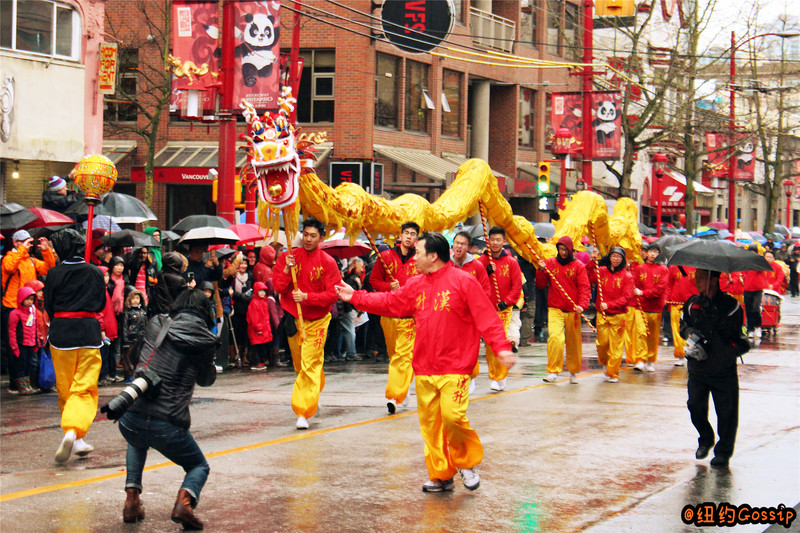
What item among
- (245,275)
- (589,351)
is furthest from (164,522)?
(589,351)

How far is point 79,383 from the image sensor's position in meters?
8.18

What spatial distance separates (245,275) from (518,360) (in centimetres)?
451

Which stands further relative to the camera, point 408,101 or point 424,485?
point 408,101

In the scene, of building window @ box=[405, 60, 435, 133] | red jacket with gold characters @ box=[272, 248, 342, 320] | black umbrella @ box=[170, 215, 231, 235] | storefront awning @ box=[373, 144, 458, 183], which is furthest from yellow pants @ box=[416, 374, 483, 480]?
building window @ box=[405, 60, 435, 133]

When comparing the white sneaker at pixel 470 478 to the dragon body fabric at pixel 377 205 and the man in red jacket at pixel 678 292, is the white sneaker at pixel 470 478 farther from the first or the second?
the man in red jacket at pixel 678 292

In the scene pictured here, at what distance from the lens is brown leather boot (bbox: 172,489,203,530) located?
5.84 m

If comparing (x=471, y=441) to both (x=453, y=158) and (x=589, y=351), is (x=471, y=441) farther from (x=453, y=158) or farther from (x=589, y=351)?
(x=453, y=158)

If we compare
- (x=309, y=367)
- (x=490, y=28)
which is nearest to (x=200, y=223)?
(x=309, y=367)

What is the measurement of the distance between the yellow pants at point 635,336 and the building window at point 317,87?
16.4 meters

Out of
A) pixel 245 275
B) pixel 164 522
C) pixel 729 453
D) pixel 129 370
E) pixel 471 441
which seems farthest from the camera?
pixel 245 275

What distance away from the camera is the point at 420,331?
7199 mm

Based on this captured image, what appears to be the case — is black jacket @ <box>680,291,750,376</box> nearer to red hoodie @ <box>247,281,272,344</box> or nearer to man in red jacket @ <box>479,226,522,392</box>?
man in red jacket @ <box>479,226,522,392</box>

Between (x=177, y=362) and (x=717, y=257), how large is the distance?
448cm

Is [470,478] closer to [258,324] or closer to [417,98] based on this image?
[258,324]
